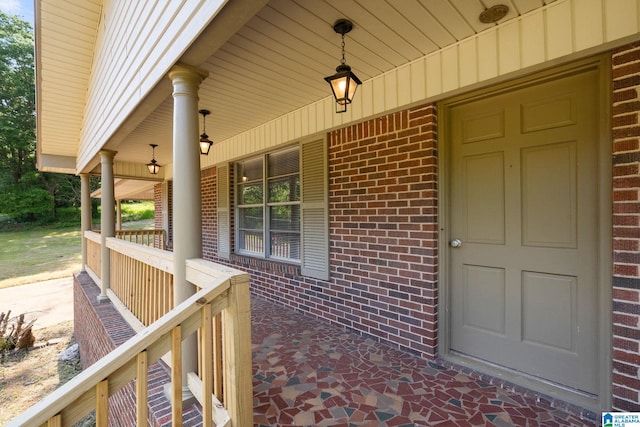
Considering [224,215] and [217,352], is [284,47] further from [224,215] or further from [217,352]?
[224,215]

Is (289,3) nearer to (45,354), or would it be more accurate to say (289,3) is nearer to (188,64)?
(188,64)

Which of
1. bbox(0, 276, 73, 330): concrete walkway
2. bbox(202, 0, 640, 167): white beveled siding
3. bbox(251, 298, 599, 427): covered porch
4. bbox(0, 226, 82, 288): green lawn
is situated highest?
bbox(202, 0, 640, 167): white beveled siding

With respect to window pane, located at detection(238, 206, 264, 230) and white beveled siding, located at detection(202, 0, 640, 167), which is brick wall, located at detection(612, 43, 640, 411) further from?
window pane, located at detection(238, 206, 264, 230)

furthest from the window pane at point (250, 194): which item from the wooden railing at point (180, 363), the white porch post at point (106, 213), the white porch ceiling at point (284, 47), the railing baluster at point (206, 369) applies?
the railing baluster at point (206, 369)

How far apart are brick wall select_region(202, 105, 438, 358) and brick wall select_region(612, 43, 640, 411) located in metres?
1.07

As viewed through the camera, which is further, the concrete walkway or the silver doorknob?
the concrete walkway

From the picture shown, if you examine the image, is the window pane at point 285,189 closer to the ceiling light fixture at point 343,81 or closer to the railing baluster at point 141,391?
the ceiling light fixture at point 343,81

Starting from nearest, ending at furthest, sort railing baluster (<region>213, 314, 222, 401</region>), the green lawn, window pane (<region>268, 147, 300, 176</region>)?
railing baluster (<region>213, 314, 222, 401</region>)
window pane (<region>268, 147, 300, 176</region>)
the green lawn

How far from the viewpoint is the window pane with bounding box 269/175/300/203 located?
390 centimetres

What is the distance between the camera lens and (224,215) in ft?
16.7

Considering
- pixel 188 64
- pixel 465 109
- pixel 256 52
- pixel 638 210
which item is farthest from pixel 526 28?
pixel 188 64

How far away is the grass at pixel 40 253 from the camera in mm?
10070

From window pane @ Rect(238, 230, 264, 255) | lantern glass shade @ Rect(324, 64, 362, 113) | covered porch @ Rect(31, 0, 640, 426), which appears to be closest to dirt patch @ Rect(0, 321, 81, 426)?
covered porch @ Rect(31, 0, 640, 426)

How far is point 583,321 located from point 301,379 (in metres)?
1.92
